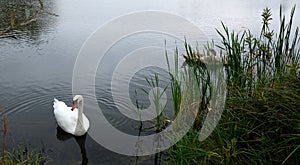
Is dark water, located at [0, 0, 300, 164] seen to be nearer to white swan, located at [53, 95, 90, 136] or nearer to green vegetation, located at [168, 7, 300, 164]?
white swan, located at [53, 95, 90, 136]

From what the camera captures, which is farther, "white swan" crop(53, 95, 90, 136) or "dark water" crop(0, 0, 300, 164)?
"white swan" crop(53, 95, 90, 136)

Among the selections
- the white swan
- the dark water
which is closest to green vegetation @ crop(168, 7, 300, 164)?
the dark water

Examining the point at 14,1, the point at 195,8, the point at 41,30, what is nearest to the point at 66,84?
the point at 41,30

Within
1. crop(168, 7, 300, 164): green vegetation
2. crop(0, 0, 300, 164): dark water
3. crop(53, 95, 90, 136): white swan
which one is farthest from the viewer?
crop(53, 95, 90, 136): white swan

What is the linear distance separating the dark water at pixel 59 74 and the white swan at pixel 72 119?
132mm

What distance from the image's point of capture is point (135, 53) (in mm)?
8688

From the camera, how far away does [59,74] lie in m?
6.96

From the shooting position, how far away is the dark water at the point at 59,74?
4.40 meters

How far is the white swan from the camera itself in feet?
15.2

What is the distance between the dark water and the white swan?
132mm

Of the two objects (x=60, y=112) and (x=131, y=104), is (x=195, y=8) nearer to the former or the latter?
(x=131, y=104)

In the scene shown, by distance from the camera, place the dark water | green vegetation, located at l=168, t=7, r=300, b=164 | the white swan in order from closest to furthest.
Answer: green vegetation, located at l=168, t=7, r=300, b=164 < the dark water < the white swan

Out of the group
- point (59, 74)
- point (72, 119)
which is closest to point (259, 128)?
point (72, 119)

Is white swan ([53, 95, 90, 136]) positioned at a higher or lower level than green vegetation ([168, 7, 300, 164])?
lower
